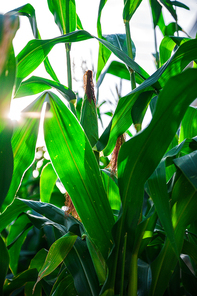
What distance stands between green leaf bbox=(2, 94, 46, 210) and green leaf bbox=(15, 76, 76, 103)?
144mm

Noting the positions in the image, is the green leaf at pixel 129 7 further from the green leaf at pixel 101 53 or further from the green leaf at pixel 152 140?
the green leaf at pixel 152 140

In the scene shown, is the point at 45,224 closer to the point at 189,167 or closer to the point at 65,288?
the point at 65,288

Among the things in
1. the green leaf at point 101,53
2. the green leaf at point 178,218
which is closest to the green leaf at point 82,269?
the green leaf at point 178,218

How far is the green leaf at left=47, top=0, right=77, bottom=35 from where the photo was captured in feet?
1.89

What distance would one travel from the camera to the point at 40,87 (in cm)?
57

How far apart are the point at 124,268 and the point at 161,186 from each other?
0.17m

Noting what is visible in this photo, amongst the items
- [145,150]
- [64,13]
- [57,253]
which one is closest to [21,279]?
[57,253]

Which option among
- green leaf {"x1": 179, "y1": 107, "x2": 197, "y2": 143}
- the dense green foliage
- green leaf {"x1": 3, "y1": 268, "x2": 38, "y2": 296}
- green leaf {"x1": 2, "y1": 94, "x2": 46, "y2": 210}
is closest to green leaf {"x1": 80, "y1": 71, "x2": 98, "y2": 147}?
the dense green foliage

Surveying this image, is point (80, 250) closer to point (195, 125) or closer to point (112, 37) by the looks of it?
point (195, 125)

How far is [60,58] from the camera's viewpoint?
642mm

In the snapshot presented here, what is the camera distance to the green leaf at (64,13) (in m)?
0.58

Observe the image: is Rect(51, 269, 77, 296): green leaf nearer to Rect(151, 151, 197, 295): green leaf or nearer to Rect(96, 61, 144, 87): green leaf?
Rect(151, 151, 197, 295): green leaf

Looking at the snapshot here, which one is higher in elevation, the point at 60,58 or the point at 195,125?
the point at 60,58

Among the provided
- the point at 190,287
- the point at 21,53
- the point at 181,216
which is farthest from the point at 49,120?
the point at 190,287
